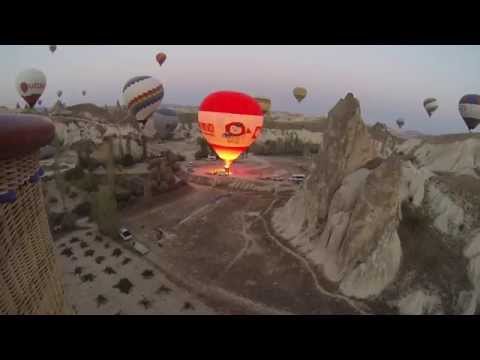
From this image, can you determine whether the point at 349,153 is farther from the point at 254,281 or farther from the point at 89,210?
the point at 89,210

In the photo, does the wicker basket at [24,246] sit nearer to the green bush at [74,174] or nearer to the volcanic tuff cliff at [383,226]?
the volcanic tuff cliff at [383,226]

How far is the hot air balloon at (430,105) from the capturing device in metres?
29.6

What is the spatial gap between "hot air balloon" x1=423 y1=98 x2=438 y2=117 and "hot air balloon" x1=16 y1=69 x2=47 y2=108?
117 feet

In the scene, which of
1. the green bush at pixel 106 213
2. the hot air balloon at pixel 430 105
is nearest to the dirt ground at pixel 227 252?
the green bush at pixel 106 213

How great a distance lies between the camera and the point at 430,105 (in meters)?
29.8

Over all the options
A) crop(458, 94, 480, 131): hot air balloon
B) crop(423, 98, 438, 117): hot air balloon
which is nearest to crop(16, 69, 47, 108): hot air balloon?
crop(458, 94, 480, 131): hot air balloon

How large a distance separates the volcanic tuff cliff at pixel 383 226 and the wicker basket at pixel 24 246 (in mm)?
8272

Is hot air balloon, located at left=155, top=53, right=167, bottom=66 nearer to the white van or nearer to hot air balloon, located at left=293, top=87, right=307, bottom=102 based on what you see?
hot air balloon, located at left=293, top=87, right=307, bottom=102

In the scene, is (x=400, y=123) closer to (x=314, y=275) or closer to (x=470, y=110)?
(x=470, y=110)

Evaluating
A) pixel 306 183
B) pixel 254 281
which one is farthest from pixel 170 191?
pixel 254 281

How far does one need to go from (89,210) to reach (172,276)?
711 cm

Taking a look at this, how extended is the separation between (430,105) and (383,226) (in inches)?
1043

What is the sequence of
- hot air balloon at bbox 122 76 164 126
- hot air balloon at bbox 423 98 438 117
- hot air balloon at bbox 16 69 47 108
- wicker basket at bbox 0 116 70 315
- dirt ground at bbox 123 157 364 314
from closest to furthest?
wicker basket at bbox 0 116 70 315, dirt ground at bbox 123 157 364 314, hot air balloon at bbox 122 76 164 126, hot air balloon at bbox 16 69 47 108, hot air balloon at bbox 423 98 438 117

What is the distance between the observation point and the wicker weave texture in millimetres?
1160
